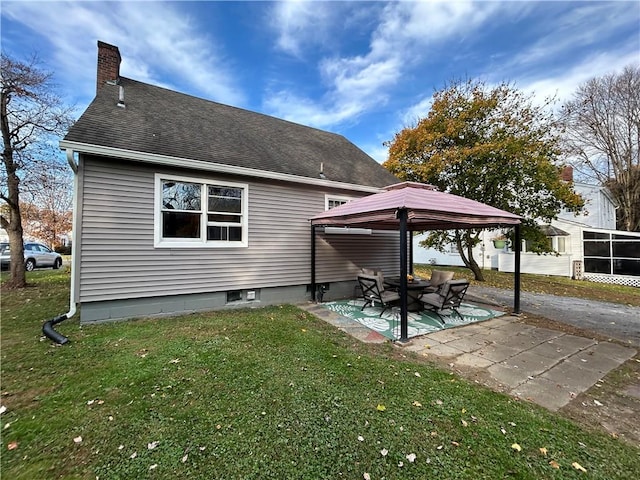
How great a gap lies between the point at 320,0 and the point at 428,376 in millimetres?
10562

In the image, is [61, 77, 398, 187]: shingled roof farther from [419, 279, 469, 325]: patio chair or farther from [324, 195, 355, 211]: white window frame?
[419, 279, 469, 325]: patio chair

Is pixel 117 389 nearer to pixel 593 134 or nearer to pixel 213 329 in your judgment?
pixel 213 329

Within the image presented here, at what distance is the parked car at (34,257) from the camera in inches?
590

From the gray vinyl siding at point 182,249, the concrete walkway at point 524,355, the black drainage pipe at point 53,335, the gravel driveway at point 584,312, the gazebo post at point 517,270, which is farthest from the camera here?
the gazebo post at point 517,270

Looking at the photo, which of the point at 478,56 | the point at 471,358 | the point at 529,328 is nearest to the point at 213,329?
the point at 471,358

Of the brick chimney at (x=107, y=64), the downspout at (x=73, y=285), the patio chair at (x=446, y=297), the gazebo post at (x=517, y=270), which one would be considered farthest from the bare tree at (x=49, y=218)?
the gazebo post at (x=517, y=270)

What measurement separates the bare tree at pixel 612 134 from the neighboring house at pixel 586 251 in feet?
3.86

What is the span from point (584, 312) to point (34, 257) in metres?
25.8

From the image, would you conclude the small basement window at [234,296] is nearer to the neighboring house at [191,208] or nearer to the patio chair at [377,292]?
the neighboring house at [191,208]

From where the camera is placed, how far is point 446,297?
6297 millimetres

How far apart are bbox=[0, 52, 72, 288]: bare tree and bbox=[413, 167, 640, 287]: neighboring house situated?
22.6m

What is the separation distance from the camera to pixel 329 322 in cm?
624

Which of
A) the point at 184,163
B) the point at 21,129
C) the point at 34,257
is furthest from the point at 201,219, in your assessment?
the point at 34,257

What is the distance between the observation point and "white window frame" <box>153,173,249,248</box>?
623 centimetres
